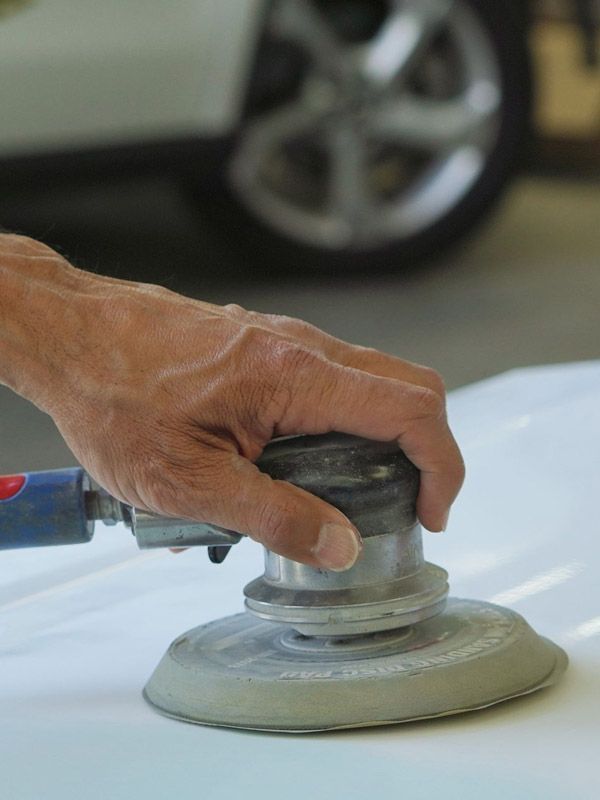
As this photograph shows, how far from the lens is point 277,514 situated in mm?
913

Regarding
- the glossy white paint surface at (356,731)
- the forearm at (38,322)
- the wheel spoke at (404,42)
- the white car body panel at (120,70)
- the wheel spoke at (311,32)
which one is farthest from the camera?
the wheel spoke at (404,42)

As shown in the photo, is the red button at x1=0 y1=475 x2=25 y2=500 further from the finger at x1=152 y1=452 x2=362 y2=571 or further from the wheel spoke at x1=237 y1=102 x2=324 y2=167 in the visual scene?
the wheel spoke at x1=237 y1=102 x2=324 y2=167

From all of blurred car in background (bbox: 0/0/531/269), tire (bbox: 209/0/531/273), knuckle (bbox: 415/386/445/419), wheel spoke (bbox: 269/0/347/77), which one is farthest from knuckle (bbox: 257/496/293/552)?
wheel spoke (bbox: 269/0/347/77)

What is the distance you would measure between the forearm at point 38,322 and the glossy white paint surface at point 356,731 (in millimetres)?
226

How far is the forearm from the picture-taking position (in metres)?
1.00

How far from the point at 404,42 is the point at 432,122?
0.22 metres

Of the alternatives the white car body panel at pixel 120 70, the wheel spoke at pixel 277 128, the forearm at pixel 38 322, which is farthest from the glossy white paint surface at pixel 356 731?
the wheel spoke at pixel 277 128

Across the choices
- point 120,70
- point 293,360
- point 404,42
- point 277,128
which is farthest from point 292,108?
point 293,360

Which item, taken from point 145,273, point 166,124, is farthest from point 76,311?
point 145,273

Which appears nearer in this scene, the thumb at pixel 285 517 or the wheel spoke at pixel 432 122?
the thumb at pixel 285 517

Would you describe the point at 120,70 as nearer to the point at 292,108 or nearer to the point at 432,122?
the point at 292,108

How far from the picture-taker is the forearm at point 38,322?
3.27ft

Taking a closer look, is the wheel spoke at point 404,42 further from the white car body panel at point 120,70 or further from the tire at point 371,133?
the white car body panel at point 120,70

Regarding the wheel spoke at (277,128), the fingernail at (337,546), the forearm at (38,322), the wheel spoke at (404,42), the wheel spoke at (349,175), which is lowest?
the fingernail at (337,546)
